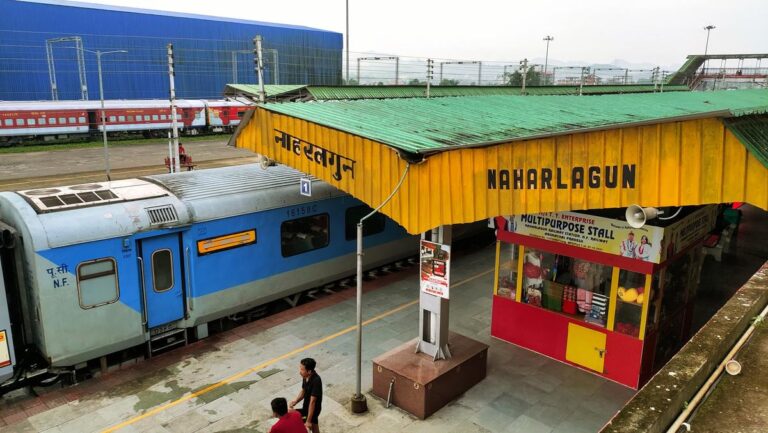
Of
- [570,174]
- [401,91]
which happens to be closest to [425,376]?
[570,174]

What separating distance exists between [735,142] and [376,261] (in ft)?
36.3

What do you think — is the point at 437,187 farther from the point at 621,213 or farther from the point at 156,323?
the point at 156,323

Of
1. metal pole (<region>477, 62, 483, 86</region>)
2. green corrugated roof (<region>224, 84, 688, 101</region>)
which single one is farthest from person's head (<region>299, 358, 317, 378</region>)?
metal pole (<region>477, 62, 483, 86</region>)

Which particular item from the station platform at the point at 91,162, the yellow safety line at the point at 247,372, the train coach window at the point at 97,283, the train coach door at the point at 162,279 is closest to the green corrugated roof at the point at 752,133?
the yellow safety line at the point at 247,372

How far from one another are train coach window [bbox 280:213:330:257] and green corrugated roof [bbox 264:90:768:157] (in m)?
3.12

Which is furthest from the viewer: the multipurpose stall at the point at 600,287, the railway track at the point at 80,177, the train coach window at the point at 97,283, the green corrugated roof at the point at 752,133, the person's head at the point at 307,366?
the railway track at the point at 80,177

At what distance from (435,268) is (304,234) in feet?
18.7

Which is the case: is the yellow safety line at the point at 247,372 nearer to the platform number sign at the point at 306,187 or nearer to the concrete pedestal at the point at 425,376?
the concrete pedestal at the point at 425,376

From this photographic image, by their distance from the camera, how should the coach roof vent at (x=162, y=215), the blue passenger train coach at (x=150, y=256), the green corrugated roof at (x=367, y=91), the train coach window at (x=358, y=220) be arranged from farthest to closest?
the green corrugated roof at (x=367, y=91) < the train coach window at (x=358, y=220) < the coach roof vent at (x=162, y=215) < the blue passenger train coach at (x=150, y=256)

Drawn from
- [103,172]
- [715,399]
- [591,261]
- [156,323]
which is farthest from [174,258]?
[103,172]

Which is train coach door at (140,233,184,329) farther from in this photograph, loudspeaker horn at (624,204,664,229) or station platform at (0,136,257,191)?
station platform at (0,136,257,191)

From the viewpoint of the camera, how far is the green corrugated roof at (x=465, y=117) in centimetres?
786

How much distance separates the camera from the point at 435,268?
9258 mm

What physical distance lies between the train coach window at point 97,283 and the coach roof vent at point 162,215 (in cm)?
Result: 112
